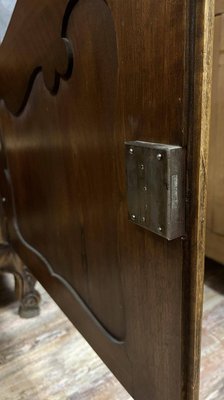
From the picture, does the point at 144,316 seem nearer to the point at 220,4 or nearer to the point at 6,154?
the point at 6,154

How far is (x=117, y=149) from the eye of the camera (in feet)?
1.09

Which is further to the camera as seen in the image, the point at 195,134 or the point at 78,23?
the point at 78,23

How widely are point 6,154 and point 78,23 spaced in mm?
468

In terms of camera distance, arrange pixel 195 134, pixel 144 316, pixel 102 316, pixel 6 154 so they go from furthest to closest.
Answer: pixel 6 154
pixel 102 316
pixel 144 316
pixel 195 134

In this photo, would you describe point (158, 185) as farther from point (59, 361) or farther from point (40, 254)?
point (59, 361)

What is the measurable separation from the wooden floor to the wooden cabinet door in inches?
10.2

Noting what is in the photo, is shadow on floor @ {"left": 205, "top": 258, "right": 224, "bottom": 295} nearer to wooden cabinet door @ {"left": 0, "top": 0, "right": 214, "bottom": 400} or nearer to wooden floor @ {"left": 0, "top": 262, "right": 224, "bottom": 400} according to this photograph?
wooden floor @ {"left": 0, "top": 262, "right": 224, "bottom": 400}

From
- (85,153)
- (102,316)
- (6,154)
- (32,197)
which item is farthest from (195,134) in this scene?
(6,154)

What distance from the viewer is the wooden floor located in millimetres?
705

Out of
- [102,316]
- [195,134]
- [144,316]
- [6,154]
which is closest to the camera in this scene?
[195,134]

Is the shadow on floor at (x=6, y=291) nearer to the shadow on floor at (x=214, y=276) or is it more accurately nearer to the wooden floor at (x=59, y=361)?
the wooden floor at (x=59, y=361)

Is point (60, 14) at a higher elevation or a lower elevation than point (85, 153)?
higher

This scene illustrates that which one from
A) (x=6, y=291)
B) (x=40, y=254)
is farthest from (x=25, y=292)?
(x=40, y=254)

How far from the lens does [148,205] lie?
287mm
